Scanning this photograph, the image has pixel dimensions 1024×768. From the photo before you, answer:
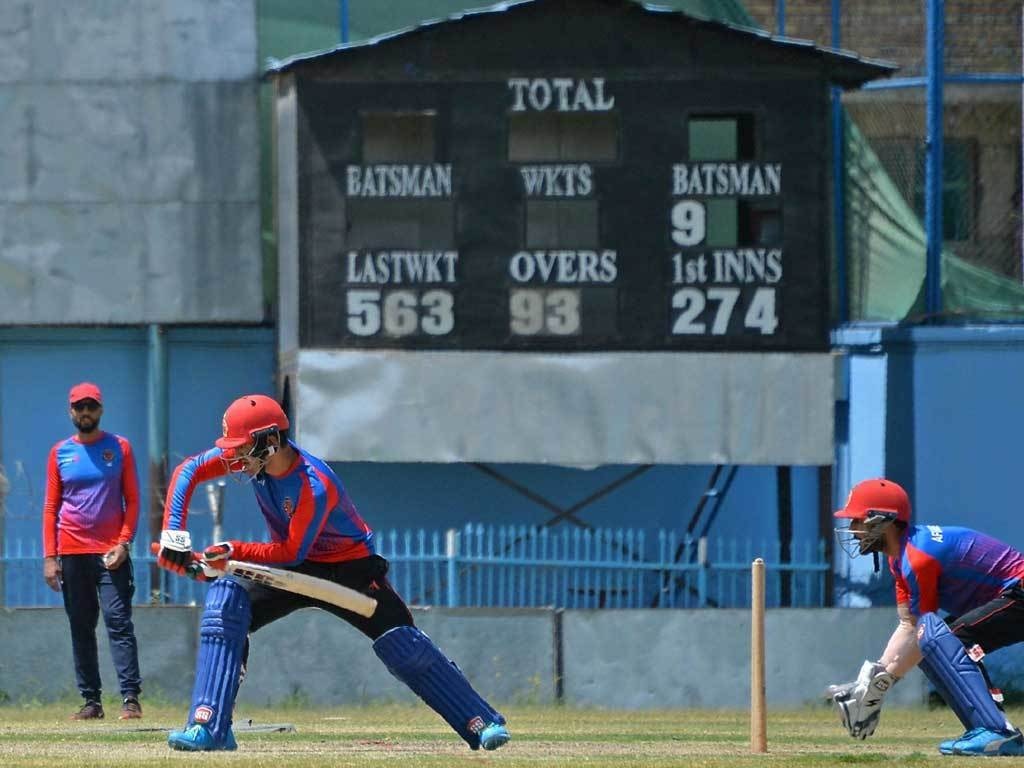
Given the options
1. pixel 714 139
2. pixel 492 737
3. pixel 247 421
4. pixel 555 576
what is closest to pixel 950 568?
pixel 492 737

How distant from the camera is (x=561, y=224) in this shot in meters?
18.3

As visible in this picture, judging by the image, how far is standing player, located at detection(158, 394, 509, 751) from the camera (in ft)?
32.6

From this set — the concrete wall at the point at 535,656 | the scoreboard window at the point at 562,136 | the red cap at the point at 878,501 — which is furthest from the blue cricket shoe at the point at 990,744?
the scoreboard window at the point at 562,136

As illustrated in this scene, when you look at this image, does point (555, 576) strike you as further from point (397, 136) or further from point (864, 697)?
point (864, 697)

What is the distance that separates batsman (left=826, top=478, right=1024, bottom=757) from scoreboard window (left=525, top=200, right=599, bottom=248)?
23.6ft

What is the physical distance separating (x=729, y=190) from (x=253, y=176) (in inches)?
184

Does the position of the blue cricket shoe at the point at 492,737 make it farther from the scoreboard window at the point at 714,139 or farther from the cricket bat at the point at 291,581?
the scoreboard window at the point at 714,139

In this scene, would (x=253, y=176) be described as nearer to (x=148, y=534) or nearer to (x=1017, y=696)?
(x=148, y=534)

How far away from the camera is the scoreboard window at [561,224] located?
18.2m

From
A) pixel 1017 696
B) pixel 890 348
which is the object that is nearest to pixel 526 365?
pixel 890 348

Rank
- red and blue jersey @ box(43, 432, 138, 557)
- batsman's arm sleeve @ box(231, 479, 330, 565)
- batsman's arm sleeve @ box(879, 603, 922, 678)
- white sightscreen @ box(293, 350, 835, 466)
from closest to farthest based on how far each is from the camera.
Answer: batsman's arm sleeve @ box(231, 479, 330, 565) < batsman's arm sleeve @ box(879, 603, 922, 678) < red and blue jersey @ box(43, 432, 138, 557) < white sightscreen @ box(293, 350, 835, 466)

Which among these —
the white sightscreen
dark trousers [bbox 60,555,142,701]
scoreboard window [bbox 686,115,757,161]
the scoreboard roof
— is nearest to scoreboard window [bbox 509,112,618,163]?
the scoreboard roof

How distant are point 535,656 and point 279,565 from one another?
24.2ft

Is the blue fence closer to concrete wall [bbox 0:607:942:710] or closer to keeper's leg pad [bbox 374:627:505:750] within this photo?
concrete wall [bbox 0:607:942:710]
